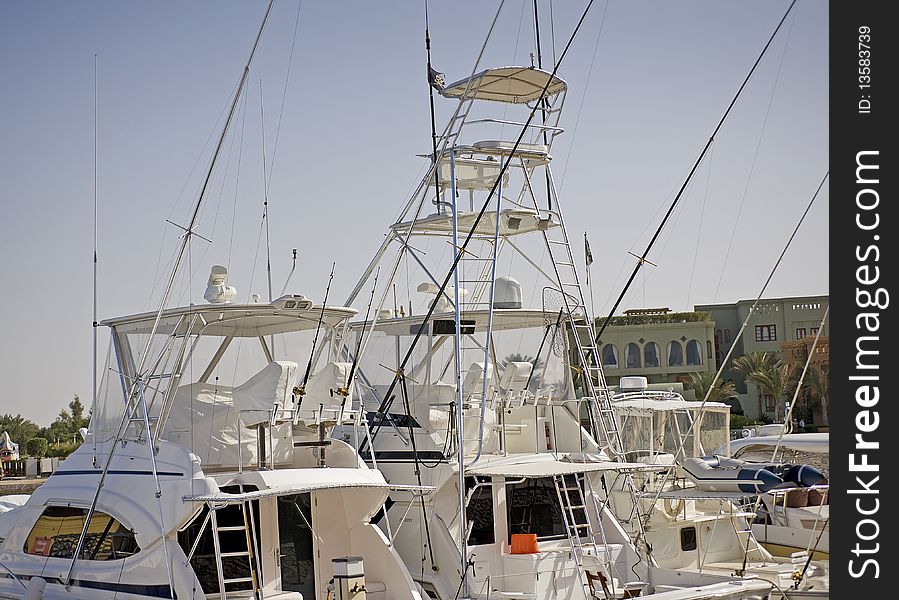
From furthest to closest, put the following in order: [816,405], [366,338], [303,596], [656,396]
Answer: [816,405] → [656,396] → [366,338] → [303,596]

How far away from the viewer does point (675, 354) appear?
2243 inches

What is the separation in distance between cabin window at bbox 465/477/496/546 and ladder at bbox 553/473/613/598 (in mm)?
1013

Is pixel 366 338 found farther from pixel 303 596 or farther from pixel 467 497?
pixel 303 596

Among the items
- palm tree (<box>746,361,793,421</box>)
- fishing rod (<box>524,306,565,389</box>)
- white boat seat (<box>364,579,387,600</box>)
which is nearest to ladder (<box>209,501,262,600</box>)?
white boat seat (<box>364,579,387,600</box>)

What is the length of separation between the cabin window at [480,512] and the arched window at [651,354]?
43.1 m

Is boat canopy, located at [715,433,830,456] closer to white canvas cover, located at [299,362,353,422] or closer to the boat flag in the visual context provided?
the boat flag

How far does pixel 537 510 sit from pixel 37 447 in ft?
155

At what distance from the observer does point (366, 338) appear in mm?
17266

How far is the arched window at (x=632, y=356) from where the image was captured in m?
56.9

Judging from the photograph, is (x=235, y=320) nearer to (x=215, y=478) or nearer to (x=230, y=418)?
(x=230, y=418)

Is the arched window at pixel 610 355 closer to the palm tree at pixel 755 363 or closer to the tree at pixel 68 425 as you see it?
the palm tree at pixel 755 363
